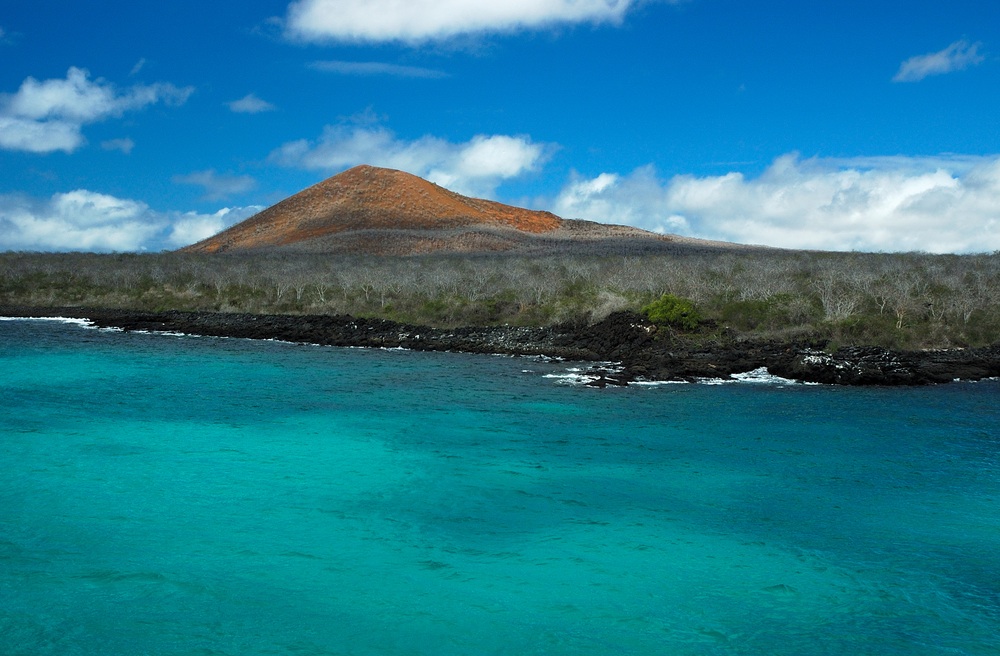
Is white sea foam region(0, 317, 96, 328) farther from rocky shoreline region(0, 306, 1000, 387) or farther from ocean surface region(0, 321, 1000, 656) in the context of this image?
ocean surface region(0, 321, 1000, 656)

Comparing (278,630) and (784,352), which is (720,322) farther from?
(278,630)

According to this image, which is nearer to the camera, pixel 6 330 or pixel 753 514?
pixel 753 514

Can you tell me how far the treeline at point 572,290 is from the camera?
3146 centimetres

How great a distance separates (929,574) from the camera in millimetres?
9219

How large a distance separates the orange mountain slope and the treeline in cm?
2761

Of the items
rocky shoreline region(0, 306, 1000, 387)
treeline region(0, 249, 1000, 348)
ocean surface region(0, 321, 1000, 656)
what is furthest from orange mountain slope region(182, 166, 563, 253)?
ocean surface region(0, 321, 1000, 656)

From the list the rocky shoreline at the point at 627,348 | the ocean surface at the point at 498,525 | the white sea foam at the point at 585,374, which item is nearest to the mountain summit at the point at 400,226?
the rocky shoreline at the point at 627,348

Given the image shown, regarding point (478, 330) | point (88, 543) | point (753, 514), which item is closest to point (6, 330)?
point (478, 330)

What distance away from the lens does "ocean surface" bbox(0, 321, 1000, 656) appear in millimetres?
7773

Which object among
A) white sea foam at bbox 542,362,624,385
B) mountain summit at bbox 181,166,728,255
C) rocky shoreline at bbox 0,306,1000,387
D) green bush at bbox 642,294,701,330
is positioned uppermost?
mountain summit at bbox 181,166,728,255

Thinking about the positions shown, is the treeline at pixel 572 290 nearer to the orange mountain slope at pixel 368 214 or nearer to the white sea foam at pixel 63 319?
the white sea foam at pixel 63 319

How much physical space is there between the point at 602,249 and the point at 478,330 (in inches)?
1634

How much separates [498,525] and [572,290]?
30959 millimetres

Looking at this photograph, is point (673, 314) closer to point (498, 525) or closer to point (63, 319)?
point (498, 525)
